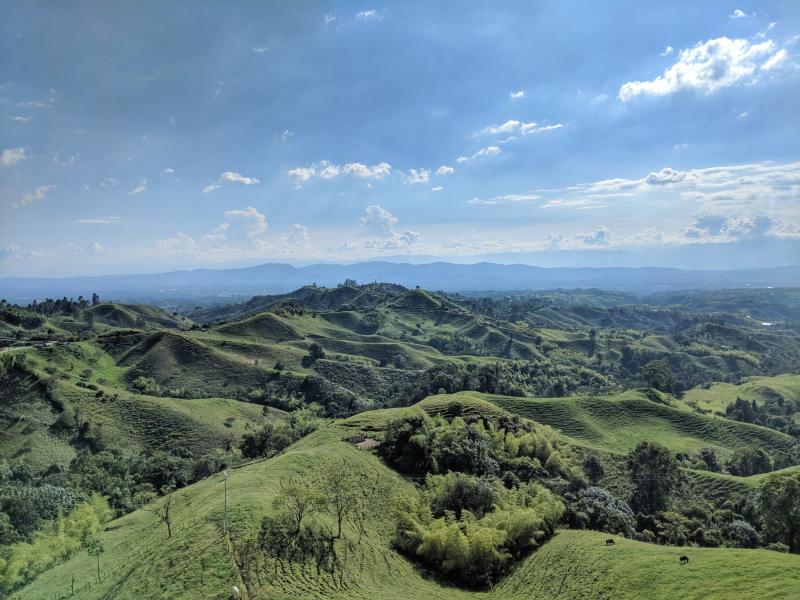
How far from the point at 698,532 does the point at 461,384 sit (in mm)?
71167

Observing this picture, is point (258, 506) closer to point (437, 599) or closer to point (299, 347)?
point (437, 599)

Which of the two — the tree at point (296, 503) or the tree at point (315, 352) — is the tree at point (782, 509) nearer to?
the tree at point (296, 503)

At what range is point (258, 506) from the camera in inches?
1401

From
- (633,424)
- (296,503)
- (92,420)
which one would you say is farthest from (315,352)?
(296,503)

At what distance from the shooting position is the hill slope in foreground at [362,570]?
27.1 m

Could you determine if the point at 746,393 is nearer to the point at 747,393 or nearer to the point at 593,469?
the point at 747,393

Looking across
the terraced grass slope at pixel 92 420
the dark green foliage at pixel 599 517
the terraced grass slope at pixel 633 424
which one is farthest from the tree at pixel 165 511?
the terraced grass slope at pixel 633 424

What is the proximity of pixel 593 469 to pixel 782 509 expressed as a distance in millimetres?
27457

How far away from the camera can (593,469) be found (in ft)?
230

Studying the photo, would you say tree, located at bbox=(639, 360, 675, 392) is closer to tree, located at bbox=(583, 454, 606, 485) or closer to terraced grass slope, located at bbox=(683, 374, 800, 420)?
terraced grass slope, located at bbox=(683, 374, 800, 420)

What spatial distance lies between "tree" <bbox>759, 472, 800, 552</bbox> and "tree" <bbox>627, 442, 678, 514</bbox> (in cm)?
1539

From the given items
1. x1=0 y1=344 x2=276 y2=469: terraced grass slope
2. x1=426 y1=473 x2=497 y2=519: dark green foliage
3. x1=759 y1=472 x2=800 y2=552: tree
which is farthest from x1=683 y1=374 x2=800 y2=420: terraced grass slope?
x1=0 y1=344 x2=276 y2=469: terraced grass slope

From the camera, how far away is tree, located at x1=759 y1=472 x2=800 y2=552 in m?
43.6

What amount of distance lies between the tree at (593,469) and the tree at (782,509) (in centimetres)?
2421
